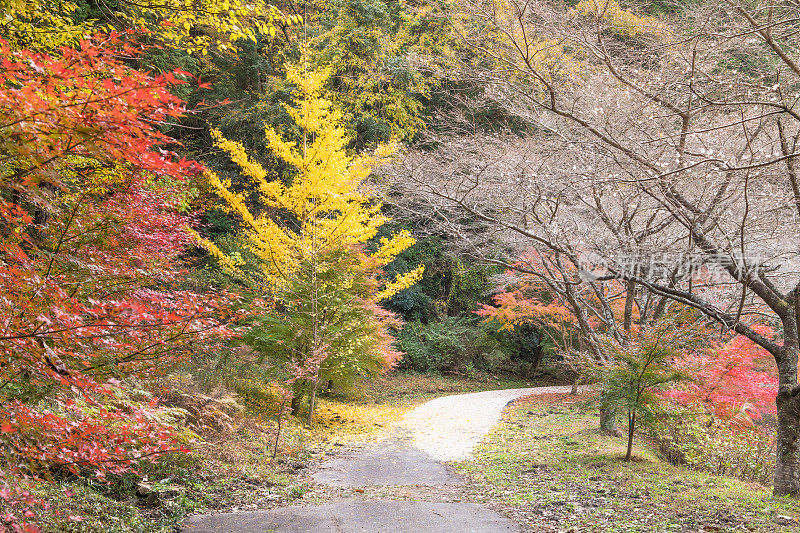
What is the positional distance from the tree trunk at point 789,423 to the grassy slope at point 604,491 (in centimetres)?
27

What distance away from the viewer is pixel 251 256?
44.7 feet

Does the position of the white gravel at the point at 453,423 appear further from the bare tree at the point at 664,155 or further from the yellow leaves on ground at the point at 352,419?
the bare tree at the point at 664,155

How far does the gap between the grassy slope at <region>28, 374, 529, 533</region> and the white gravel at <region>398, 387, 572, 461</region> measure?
2.98 ft

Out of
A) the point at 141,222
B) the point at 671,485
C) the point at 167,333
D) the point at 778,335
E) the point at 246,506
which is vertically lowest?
the point at 246,506

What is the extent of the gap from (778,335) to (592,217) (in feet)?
15.4

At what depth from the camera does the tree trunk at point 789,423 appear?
496 centimetres

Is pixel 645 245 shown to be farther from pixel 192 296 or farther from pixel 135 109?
pixel 135 109

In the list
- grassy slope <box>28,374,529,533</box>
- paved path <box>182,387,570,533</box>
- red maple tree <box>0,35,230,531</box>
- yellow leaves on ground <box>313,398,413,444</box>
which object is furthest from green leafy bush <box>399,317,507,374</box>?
red maple tree <box>0,35,230,531</box>

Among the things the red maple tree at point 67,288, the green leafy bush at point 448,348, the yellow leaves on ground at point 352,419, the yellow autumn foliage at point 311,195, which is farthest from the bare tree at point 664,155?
the green leafy bush at point 448,348

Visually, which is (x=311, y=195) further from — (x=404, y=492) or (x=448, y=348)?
(x=448, y=348)

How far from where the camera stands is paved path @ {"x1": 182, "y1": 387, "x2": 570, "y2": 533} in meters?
4.25

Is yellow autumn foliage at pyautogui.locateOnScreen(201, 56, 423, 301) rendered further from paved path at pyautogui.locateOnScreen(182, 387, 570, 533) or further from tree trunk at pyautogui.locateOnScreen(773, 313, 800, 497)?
tree trunk at pyautogui.locateOnScreen(773, 313, 800, 497)

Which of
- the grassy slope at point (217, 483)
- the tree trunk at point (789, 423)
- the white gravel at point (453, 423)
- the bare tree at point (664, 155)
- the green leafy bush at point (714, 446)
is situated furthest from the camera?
the white gravel at point (453, 423)

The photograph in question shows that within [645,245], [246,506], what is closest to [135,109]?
[246,506]
